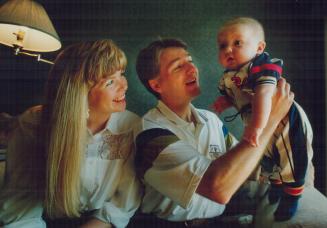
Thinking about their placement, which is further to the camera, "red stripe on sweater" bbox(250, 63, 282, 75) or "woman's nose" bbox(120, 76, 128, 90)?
"woman's nose" bbox(120, 76, 128, 90)

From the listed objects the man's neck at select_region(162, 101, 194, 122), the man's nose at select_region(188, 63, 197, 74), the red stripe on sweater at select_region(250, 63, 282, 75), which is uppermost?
the red stripe on sweater at select_region(250, 63, 282, 75)

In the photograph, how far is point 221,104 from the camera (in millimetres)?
954

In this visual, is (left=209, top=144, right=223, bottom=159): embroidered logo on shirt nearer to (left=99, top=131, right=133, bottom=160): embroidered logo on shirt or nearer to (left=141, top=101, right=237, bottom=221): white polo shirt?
(left=141, top=101, right=237, bottom=221): white polo shirt

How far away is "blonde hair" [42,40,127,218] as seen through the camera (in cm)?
96

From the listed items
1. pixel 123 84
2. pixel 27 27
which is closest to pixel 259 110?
pixel 123 84

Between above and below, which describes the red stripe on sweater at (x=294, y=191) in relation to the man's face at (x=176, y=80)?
below

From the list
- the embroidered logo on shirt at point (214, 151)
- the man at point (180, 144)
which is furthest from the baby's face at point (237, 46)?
the embroidered logo on shirt at point (214, 151)

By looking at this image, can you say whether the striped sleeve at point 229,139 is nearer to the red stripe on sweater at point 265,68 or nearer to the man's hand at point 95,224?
the red stripe on sweater at point 265,68

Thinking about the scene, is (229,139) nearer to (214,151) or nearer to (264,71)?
(214,151)

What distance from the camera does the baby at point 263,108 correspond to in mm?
840

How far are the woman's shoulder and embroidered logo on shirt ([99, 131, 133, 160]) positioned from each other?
0.07 ft

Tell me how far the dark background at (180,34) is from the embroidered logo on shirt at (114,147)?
0.31 feet

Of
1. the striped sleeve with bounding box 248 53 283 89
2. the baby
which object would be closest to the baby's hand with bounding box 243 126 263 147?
the baby

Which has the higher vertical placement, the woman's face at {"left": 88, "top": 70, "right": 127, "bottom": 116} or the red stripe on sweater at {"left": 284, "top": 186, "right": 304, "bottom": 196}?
the woman's face at {"left": 88, "top": 70, "right": 127, "bottom": 116}
